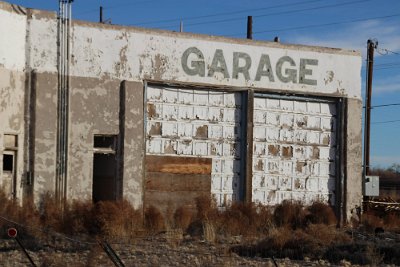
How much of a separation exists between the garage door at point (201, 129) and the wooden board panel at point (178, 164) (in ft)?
0.38

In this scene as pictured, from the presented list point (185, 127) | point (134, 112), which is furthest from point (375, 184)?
point (134, 112)

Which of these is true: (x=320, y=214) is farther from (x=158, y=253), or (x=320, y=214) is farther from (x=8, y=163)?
(x=8, y=163)

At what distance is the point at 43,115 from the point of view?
23.3m

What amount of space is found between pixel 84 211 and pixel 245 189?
608 centimetres

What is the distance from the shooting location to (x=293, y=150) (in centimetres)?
2762

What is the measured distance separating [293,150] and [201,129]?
3.64 metres

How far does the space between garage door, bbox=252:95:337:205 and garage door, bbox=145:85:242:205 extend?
78 centimetres

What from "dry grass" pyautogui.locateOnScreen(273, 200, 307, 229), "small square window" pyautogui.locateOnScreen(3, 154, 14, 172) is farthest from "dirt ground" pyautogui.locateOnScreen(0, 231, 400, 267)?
"dry grass" pyautogui.locateOnScreen(273, 200, 307, 229)

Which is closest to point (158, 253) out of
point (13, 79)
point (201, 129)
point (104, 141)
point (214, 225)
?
point (214, 225)

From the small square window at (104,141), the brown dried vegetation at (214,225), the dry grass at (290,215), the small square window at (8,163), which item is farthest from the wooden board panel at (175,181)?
the small square window at (8,163)

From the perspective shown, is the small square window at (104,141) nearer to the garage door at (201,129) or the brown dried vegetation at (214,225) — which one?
the garage door at (201,129)

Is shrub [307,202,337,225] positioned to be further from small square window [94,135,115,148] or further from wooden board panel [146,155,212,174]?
small square window [94,135,115,148]

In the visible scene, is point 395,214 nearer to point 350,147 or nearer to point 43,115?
point 350,147

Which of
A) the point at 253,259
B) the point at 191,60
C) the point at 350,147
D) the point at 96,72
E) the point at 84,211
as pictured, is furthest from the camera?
the point at 350,147
